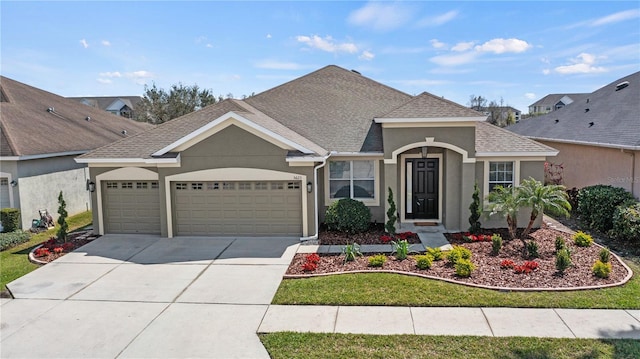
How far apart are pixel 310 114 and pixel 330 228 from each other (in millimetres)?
5207

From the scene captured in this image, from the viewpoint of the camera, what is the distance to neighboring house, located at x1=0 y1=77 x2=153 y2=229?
14.9m

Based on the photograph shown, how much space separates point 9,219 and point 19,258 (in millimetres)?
3469

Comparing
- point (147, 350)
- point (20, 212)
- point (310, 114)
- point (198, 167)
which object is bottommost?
point (147, 350)

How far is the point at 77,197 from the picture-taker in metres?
18.3

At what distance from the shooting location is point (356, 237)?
13078mm

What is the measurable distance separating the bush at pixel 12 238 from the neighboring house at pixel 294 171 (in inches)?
96.7

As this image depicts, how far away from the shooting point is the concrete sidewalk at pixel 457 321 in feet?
22.3

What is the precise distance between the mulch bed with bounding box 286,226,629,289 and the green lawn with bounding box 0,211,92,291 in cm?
676

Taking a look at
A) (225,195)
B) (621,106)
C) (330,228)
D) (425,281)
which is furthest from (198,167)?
(621,106)

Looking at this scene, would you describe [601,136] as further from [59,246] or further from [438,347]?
[59,246]

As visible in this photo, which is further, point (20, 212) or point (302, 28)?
point (302, 28)

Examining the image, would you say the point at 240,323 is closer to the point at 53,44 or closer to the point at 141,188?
the point at 141,188

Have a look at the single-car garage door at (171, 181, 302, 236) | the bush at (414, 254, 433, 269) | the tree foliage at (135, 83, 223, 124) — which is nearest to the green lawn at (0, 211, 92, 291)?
the single-car garage door at (171, 181, 302, 236)

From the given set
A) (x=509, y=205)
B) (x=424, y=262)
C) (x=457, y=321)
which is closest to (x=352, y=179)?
(x=509, y=205)
